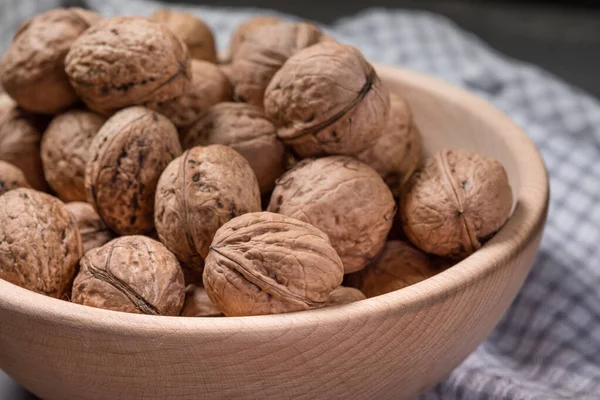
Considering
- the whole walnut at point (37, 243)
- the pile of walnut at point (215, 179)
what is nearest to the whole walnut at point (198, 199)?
the pile of walnut at point (215, 179)

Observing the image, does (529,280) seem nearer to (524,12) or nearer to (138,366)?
(138,366)

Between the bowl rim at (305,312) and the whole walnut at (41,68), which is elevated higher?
the whole walnut at (41,68)

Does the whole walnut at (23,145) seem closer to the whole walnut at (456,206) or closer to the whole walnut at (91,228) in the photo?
the whole walnut at (91,228)

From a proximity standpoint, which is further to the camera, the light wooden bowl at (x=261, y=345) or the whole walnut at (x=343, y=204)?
the whole walnut at (x=343, y=204)

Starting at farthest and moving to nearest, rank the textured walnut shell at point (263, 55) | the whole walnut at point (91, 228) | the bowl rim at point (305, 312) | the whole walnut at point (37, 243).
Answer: the textured walnut shell at point (263, 55) → the whole walnut at point (91, 228) → the whole walnut at point (37, 243) → the bowl rim at point (305, 312)

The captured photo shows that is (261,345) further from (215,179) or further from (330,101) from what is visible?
(330,101)

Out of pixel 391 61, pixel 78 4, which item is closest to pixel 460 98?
pixel 391 61

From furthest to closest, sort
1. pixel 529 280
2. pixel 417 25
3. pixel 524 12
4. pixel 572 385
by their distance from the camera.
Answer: pixel 524 12 → pixel 417 25 → pixel 529 280 → pixel 572 385
